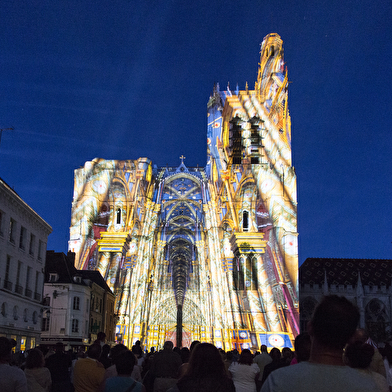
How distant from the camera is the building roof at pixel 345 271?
89.8 metres

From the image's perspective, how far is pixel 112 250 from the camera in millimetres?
52688

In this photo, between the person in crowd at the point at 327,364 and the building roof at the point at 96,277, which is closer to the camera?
the person in crowd at the point at 327,364

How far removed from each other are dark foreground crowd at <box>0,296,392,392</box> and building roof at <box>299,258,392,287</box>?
81123 millimetres

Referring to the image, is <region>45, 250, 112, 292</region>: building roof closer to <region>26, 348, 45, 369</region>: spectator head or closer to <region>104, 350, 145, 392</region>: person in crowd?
<region>26, 348, 45, 369</region>: spectator head

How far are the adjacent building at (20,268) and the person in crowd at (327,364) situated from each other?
2508 cm

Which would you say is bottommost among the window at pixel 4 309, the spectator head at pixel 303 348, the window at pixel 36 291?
A: the spectator head at pixel 303 348

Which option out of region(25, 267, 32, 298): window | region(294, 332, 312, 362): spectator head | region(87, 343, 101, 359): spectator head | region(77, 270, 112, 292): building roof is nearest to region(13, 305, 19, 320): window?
region(25, 267, 32, 298): window

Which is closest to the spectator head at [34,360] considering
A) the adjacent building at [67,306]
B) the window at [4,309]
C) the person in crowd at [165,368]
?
the person in crowd at [165,368]

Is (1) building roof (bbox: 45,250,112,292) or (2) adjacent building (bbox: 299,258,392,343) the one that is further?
(2) adjacent building (bbox: 299,258,392,343)

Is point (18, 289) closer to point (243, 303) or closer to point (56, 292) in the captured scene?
point (56, 292)

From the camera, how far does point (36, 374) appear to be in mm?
7273

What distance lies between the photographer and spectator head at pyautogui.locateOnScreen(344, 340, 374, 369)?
184 inches

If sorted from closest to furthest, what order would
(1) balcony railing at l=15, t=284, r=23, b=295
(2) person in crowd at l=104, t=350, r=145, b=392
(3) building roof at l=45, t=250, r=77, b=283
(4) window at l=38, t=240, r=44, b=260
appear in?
(2) person in crowd at l=104, t=350, r=145, b=392, (1) balcony railing at l=15, t=284, r=23, b=295, (4) window at l=38, t=240, r=44, b=260, (3) building roof at l=45, t=250, r=77, b=283

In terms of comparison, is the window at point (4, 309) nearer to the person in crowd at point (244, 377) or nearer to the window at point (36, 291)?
the window at point (36, 291)
